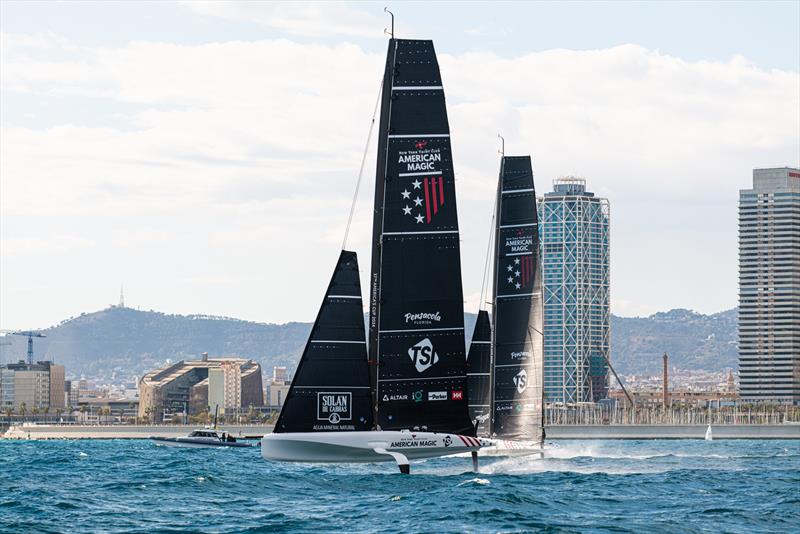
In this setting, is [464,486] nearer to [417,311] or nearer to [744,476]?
[417,311]

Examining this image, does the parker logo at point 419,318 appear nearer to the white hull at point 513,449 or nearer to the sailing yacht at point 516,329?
the sailing yacht at point 516,329

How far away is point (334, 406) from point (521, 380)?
21407mm

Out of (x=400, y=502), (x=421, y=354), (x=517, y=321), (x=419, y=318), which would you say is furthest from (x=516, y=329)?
(x=400, y=502)

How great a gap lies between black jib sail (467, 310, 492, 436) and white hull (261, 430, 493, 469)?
20.1 meters

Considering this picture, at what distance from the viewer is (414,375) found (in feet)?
154

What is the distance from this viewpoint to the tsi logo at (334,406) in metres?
45.9

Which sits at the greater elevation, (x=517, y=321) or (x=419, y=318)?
(x=517, y=321)

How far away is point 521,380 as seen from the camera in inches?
2598

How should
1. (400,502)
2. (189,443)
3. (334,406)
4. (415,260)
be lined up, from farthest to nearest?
(189,443) → (415,260) → (334,406) → (400,502)

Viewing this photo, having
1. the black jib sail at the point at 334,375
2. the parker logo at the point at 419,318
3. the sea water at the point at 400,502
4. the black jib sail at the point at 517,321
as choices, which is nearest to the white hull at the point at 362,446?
the black jib sail at the point at 334,375

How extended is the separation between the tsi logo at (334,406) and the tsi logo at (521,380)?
20.9 m

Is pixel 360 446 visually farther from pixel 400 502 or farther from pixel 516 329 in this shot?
pixel 516 329

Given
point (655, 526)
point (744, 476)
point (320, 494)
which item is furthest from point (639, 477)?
point (655, 526)

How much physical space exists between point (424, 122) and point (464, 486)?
11.7 metres
